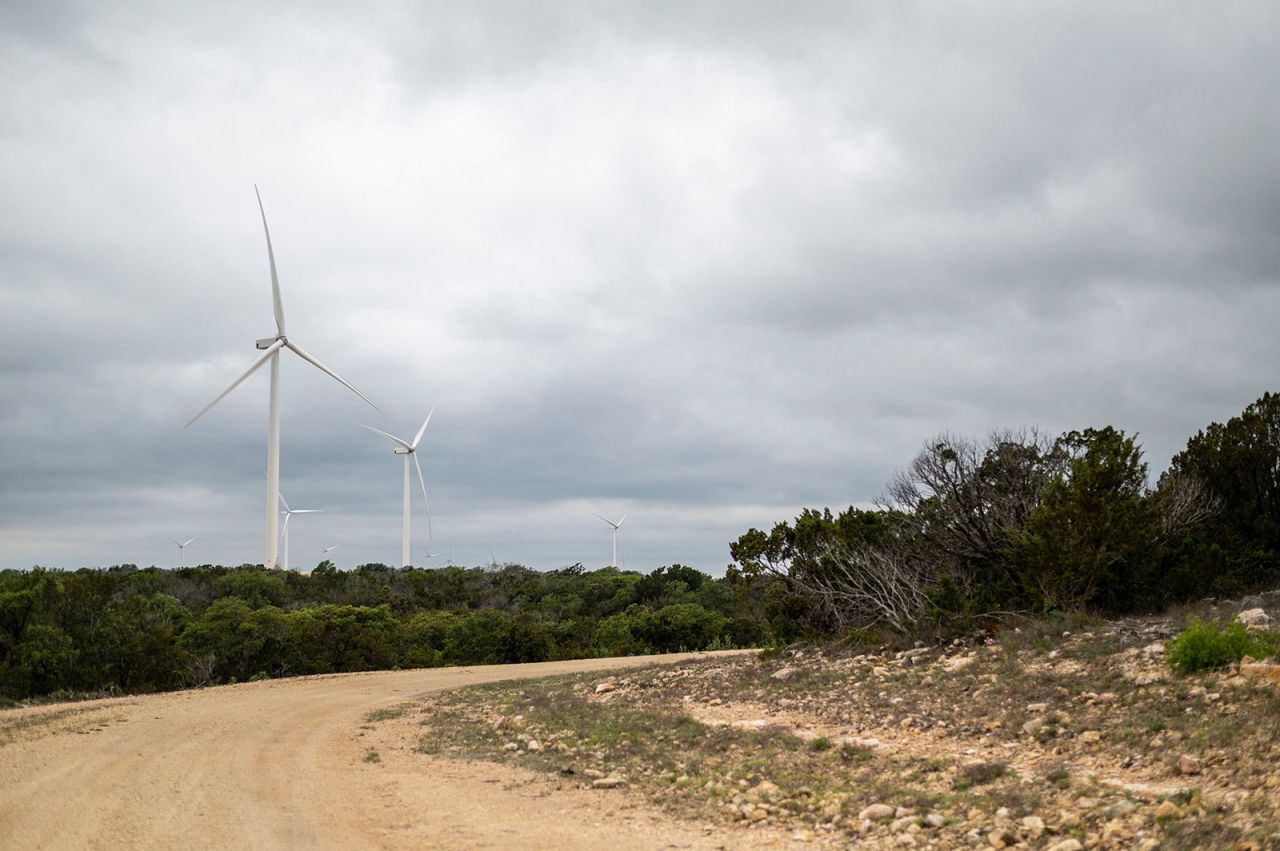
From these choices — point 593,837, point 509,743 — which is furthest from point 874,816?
point 509,743

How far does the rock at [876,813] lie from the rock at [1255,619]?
306 inches

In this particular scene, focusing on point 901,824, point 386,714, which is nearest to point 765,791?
point 901,824

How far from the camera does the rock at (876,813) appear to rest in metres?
9.05

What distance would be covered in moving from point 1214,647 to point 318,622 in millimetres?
30646

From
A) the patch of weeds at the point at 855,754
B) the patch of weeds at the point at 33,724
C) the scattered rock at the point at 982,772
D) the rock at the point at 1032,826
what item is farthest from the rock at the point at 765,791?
the patch of weeds at the point at 33,724

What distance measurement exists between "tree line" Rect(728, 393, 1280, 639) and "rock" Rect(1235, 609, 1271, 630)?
13.7ft

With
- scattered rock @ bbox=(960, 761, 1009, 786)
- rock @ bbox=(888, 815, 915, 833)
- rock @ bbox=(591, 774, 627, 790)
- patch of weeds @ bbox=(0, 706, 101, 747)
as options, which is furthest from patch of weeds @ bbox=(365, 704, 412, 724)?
rock @ bbox=(888, 815, 915, 833)

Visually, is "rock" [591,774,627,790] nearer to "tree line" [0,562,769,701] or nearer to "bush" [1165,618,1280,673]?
"bush" [1165,618,1280,673]

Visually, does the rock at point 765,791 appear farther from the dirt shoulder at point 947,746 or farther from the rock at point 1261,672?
the rock at point 1261,672

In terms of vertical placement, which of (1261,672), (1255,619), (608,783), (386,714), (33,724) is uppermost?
(1255,619)

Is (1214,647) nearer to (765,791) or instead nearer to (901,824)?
(901,824)

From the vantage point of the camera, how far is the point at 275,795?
11.1m

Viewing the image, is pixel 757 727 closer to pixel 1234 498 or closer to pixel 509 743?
pixel 509 743

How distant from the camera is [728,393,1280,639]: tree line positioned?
19047 mm
